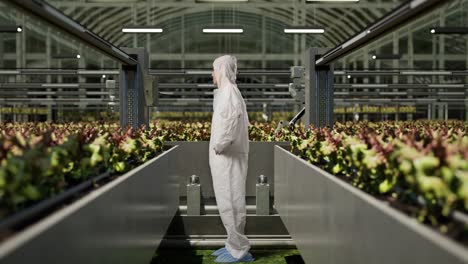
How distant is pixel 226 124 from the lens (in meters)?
5.63

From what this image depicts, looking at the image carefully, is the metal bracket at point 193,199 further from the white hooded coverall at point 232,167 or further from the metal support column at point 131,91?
the white hooded coverall at point 232,167

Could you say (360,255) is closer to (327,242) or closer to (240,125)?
(327,242)

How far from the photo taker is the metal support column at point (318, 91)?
6621 millimetres

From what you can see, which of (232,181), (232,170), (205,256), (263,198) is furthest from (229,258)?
(263,198)

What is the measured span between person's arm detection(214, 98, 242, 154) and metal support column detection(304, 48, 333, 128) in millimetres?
1226

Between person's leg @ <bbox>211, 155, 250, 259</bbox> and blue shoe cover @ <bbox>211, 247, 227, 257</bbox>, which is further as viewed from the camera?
blue shoe cover @ <bbox>211, 247, 227, 257</bbox>

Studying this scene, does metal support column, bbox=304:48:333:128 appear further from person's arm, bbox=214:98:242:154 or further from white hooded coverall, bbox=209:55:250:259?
person's arm, bbox=214:98:242:154

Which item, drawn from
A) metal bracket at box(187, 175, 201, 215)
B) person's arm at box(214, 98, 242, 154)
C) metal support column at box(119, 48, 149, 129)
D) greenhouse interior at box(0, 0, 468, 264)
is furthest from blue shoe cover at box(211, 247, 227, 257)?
metal support column at box(119, 48, 149, 129)

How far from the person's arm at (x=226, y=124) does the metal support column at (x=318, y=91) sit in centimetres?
123

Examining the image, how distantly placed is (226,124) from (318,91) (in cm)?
148

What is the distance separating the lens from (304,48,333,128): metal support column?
6621mm

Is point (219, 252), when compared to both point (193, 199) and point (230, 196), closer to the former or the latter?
point (230, 196)

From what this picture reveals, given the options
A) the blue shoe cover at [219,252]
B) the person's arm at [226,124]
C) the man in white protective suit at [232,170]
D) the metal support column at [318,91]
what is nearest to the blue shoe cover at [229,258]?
the man in white protective suit at [232,170]

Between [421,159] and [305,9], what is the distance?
2828cm
